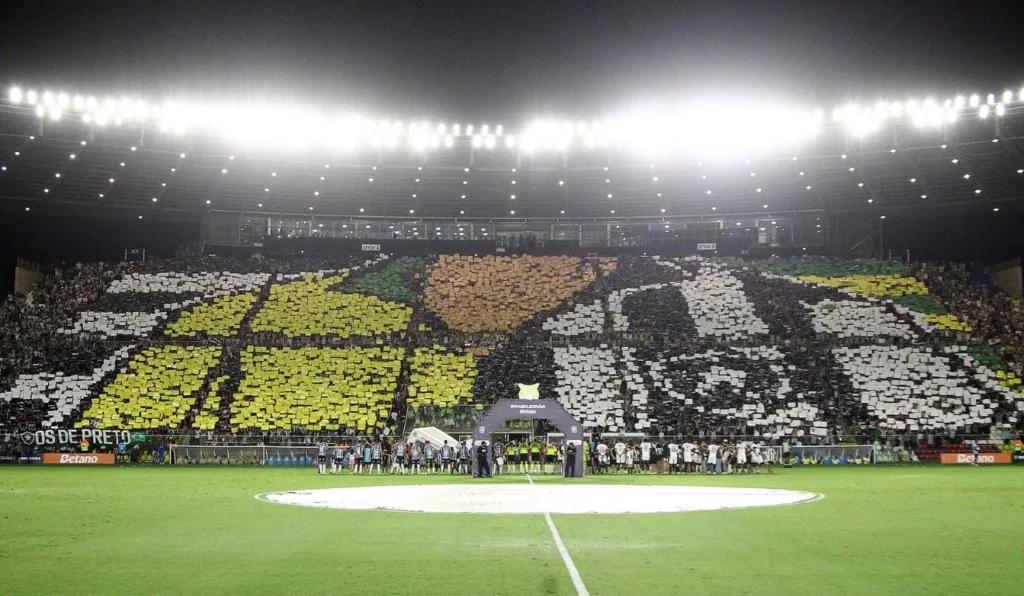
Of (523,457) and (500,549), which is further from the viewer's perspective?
(523,457)

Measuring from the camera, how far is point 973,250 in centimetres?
7269

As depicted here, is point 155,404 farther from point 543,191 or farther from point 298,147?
point 543,191

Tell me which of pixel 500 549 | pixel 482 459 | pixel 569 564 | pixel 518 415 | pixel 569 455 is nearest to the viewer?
pixel 569 564

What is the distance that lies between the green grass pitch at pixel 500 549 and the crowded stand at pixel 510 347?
2337cm

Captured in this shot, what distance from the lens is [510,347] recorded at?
56.7 m

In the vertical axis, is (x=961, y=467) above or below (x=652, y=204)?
below

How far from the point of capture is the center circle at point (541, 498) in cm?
2155

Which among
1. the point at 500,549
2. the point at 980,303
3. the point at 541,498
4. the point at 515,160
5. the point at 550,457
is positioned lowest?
the point at 550,457

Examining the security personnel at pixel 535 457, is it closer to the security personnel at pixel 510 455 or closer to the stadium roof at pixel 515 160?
the security personnel at pixel 510 455

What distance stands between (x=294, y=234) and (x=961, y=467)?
52.4 meters

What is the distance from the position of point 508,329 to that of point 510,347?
8.89 feet

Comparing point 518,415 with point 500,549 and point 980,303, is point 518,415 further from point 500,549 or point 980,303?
point 980,303

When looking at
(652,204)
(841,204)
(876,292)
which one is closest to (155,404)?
(652,204)

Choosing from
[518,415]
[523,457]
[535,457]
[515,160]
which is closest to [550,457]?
[535,457]
